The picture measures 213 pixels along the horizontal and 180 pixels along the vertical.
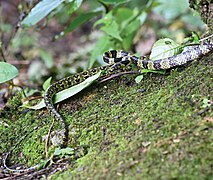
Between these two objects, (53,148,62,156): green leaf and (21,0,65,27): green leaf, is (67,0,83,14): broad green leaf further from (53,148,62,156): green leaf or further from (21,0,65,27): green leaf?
(53,148,62,156): green leaf

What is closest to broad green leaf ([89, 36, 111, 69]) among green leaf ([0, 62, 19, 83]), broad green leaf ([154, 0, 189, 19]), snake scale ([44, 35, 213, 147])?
snake scale ([44, 35, 213, 147])

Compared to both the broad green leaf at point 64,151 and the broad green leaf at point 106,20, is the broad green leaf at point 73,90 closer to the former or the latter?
the broad green leaf at point 64,151

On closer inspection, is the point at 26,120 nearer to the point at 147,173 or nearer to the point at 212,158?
the point at 147,173

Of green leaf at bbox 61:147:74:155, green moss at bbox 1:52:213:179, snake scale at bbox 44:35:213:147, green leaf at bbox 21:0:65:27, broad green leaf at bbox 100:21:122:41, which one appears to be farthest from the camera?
broad green leaf at bbox 100:21:122:41

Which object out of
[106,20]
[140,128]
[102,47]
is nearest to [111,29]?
[106,20]

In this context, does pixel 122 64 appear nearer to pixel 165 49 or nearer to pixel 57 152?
pixel 165 49

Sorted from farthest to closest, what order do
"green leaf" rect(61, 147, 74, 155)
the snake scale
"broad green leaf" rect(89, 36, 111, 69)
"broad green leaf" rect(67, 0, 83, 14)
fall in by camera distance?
"broad green leaf" rect(89, 36, 111, 69) < "broad green leaf" rect(67, 0, 83, 14) < the snake scale < "green leaf" rect(61, 147, 74, 155)

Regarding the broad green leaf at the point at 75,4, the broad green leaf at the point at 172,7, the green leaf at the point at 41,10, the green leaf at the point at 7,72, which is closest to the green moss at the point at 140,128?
the green leaf at the point at 7,72
